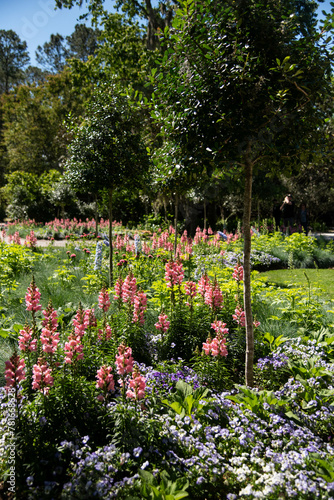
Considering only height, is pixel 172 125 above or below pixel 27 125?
below

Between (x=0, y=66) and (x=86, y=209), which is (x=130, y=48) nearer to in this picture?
(x=86, y=209)

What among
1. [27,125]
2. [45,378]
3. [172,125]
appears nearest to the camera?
[45,378]

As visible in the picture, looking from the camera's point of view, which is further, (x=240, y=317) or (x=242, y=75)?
(x=240, y=317)

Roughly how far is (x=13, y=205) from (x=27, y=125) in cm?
979

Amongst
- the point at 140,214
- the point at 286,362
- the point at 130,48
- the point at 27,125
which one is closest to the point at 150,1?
the point at 130,48

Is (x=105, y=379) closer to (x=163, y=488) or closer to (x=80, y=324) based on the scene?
(x=80, y=324)

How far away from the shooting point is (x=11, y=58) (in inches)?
1516

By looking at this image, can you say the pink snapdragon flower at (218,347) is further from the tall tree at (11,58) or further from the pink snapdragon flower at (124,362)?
the tall tree at (11,58)

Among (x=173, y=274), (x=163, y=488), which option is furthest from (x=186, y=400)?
(x=173, y=274)

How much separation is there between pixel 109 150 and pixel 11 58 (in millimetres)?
42045

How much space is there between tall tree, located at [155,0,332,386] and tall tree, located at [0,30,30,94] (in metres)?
42.8

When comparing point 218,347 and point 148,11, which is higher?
point 148,11

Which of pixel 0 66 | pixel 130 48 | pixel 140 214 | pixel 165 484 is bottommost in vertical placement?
pixel 165 484

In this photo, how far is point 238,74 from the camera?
2.42 meters
